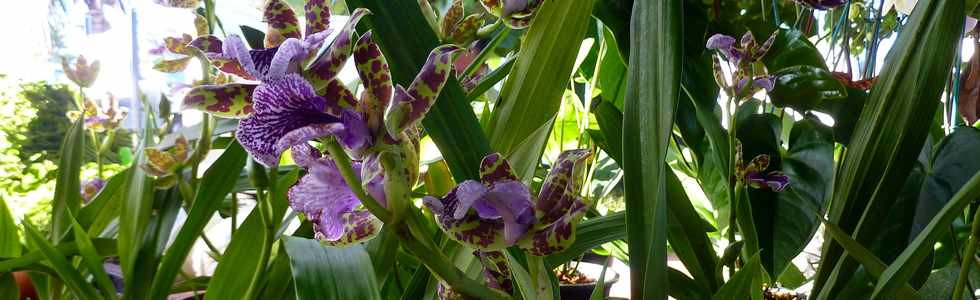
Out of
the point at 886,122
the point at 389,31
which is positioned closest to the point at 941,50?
the point at 886,122

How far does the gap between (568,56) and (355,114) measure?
5.6 inches

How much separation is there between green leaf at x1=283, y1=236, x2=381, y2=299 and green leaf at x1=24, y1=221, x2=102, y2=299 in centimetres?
27

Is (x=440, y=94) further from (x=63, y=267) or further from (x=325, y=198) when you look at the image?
(x=63, y=267)

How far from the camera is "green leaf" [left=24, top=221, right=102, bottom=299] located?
1.39 feet

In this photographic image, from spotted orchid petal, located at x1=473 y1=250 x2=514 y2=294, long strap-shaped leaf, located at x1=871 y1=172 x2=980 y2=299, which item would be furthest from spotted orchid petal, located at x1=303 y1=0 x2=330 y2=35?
long strap-shaped leaf, located at x1=871 y1=172 x2=980 y2=299

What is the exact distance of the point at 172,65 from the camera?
1.45ft

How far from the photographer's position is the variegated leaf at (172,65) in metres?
0.44

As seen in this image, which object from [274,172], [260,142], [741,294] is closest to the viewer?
[260,142]

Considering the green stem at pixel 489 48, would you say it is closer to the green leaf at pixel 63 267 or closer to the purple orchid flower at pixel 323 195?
the purple orchid flower at pixel 323 195

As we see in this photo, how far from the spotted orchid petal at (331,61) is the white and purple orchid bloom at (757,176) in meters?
0.30

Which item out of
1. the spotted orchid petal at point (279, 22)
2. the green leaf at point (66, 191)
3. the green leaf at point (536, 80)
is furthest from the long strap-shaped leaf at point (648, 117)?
the green leaf at point (66, 191)

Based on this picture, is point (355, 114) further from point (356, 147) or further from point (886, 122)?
point (886, 122)

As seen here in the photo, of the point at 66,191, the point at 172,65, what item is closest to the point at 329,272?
the point at 172,65

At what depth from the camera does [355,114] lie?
18 centimetres
